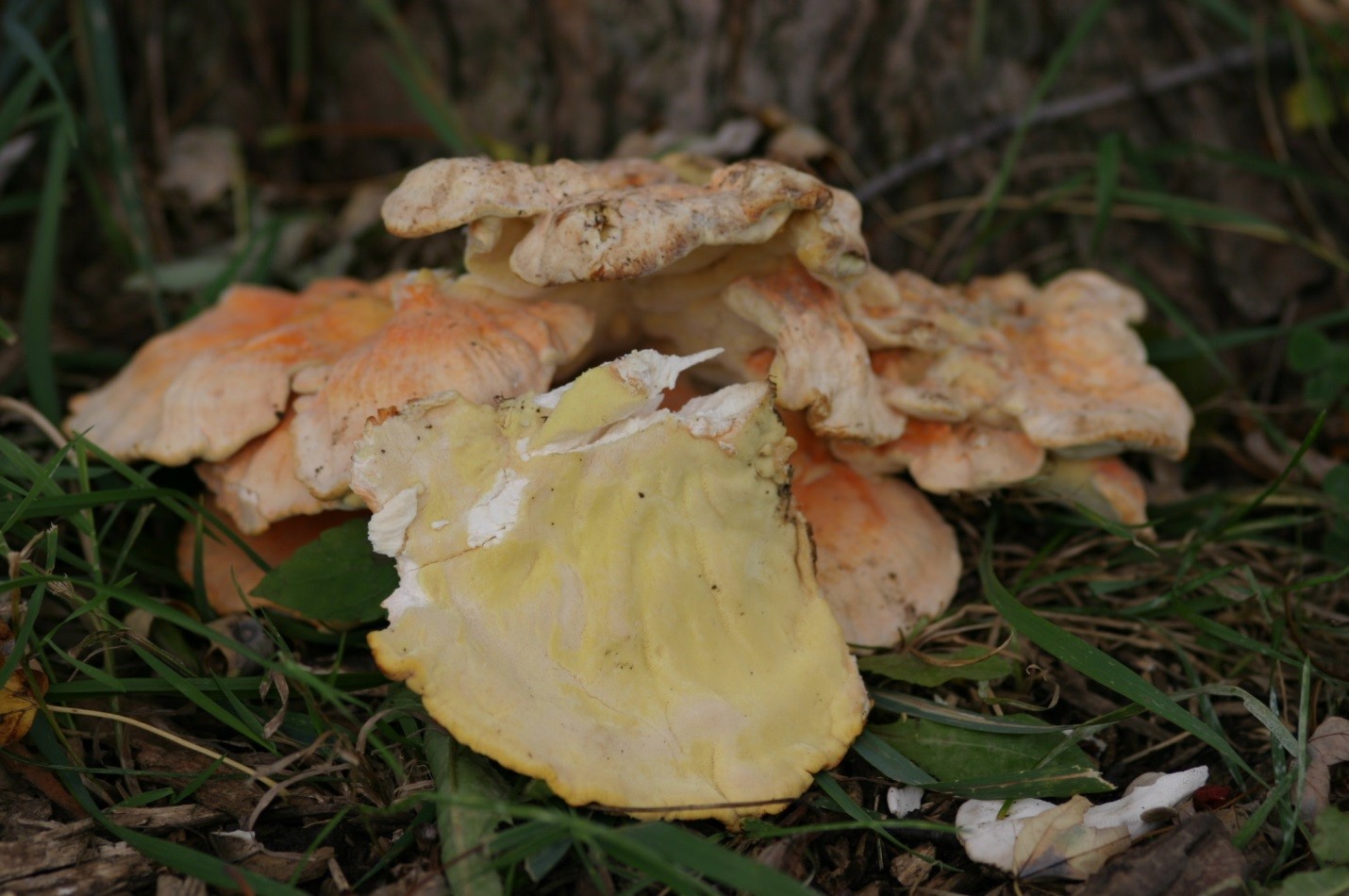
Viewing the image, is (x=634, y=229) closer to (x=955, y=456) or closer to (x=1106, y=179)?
(x=955, y=456)

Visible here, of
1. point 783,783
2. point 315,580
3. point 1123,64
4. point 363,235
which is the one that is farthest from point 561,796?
point 1123,64

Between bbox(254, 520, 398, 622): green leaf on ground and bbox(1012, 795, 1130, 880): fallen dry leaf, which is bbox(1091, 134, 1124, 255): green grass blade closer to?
bbox(1012, 795, 1130, 880): fallen dry leaf

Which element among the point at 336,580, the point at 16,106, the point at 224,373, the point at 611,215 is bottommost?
the point at 336,580

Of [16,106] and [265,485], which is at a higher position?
[16,106]

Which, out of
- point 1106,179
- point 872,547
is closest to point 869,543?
point 872,547

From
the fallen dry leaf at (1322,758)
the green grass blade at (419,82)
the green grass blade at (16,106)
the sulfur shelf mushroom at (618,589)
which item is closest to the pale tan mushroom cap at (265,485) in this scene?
the sulfur shelf mushroom at (618,589)

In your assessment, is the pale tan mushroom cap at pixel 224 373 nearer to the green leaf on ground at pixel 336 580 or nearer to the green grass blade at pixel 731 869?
the green leaf on ground at pixel 336 580

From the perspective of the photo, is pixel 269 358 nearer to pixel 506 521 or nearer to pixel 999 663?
pixel 506 521

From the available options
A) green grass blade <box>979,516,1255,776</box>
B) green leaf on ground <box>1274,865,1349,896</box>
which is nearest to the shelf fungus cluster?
green grass blade <box>979,516,1255,776</box>
